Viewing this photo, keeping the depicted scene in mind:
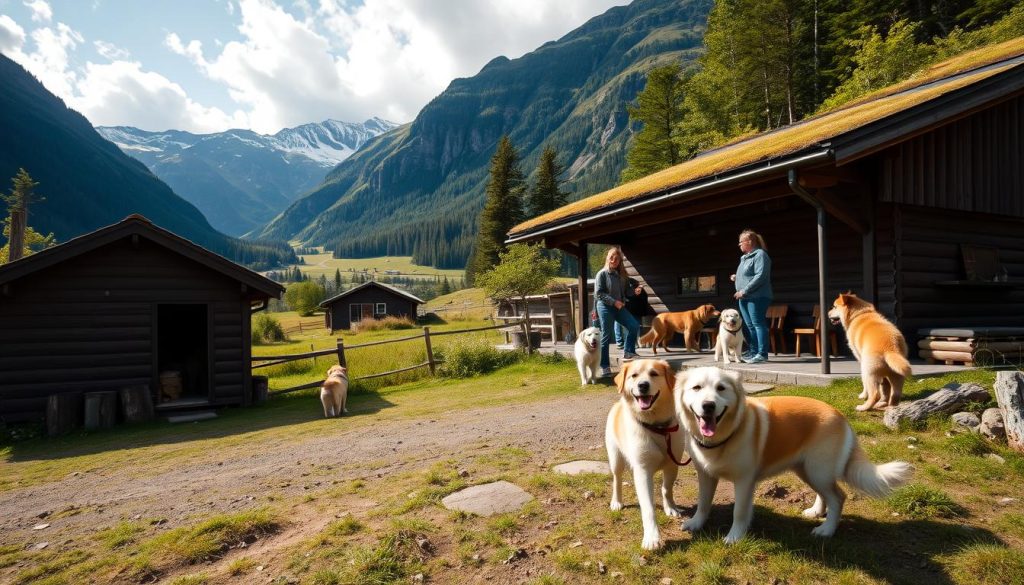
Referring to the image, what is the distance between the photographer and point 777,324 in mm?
10836

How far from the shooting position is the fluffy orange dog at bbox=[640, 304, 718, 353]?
36.2ft

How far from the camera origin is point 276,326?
43625 millimetres

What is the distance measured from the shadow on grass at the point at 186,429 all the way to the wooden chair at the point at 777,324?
8.39 m

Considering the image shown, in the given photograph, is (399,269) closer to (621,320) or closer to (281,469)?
(621,320)

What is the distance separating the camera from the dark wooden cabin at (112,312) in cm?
1012

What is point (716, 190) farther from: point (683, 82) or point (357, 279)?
point (357, 279)

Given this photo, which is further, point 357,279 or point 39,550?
point 357,279

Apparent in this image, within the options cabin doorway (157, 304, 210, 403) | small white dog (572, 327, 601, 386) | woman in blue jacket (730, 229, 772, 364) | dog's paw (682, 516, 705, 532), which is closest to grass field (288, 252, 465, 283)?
cabin doorway (157, 304, 210, 403)

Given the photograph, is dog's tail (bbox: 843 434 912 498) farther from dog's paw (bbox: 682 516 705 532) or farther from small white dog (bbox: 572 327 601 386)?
small white dog (bbox: 572 327 601 386)

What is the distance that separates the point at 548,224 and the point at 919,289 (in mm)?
7688

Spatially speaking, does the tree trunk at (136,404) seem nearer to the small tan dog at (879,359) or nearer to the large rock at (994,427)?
the small tan dog at (879,359)

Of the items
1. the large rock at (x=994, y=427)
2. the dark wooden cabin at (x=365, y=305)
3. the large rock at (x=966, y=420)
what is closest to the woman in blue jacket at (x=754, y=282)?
the large rock at (x=966, y=420)

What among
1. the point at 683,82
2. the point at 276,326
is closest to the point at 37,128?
the point at 276,326

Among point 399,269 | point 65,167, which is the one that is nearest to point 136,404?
point 399,269
